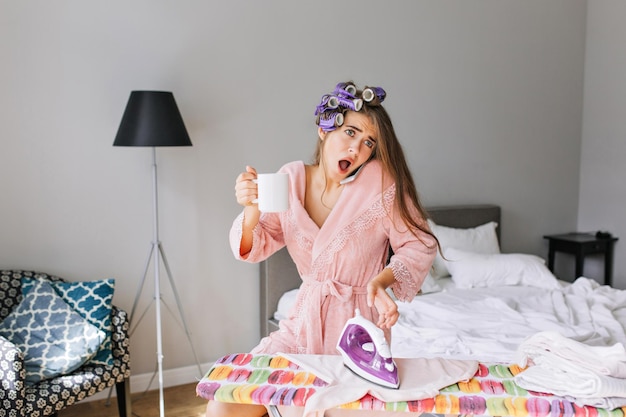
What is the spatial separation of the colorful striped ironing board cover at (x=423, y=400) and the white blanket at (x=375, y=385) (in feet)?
0.05

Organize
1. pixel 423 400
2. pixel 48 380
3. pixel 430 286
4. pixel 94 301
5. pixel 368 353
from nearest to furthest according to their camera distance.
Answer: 1. pixel 423 400
2. pixel 368 353
3. pixel 48 380
4. pixel 94 301
5. pixel 430 286

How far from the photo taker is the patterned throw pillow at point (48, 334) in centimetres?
261

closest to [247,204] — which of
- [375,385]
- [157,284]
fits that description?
[375,385]

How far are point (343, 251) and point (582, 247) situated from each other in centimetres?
344

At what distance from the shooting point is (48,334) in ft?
8.90

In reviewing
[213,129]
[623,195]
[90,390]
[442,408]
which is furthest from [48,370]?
[623,195]

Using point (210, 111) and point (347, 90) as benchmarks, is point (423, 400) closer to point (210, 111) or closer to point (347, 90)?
point (347, 90)

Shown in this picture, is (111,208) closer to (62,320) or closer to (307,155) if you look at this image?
(62,320)

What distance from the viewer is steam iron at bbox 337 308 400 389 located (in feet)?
4.92

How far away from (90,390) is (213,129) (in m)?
1.50

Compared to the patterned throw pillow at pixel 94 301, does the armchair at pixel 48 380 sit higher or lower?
lower

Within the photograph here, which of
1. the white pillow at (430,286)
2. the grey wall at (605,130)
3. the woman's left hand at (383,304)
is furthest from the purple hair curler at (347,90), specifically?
the grey wall at (605,130)

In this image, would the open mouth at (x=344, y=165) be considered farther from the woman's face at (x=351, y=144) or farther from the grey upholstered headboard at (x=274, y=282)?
the grey upholstered headboard at (x=274, y=282)

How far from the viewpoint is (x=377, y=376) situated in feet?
4.93
